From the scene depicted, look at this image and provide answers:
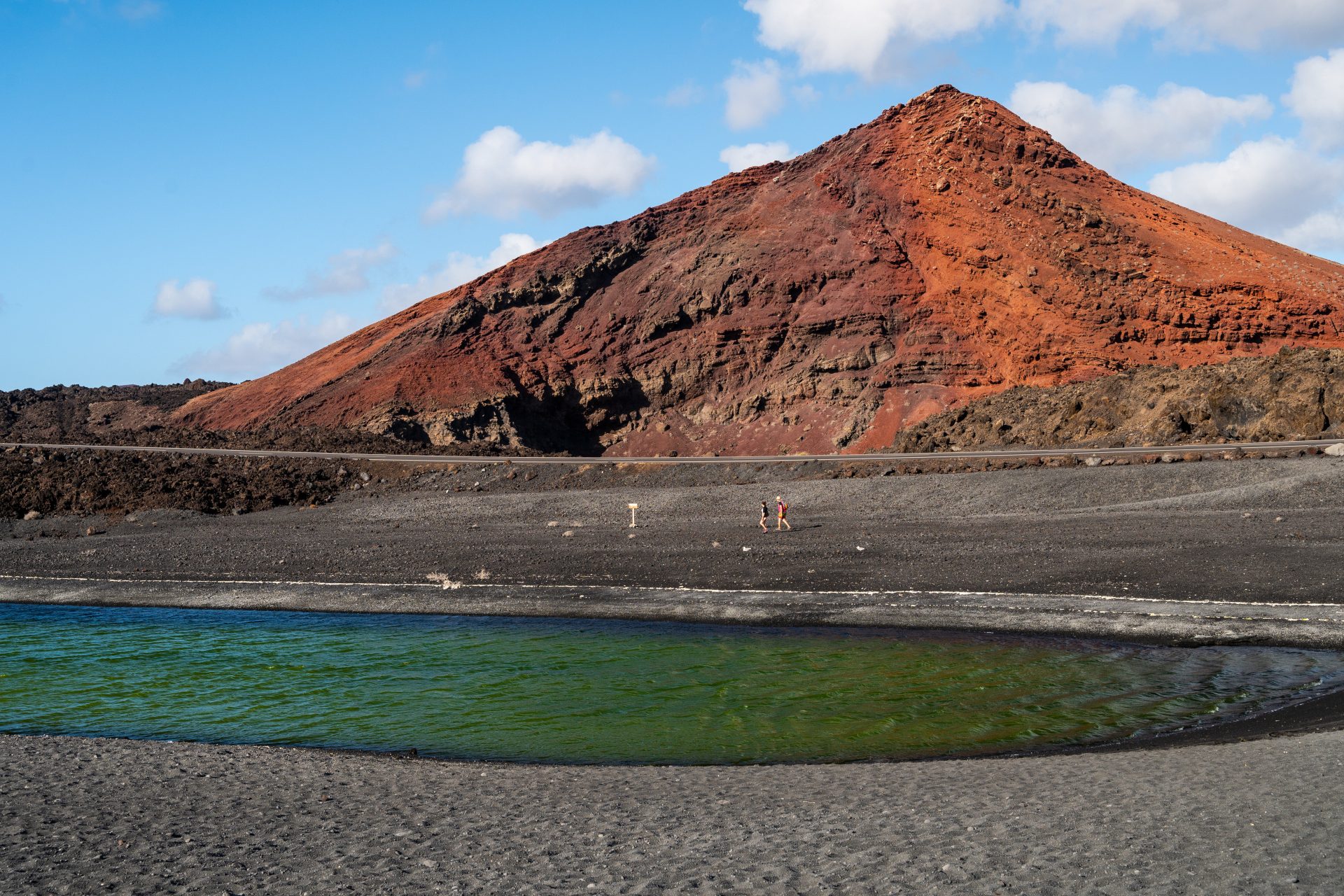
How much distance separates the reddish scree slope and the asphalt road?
7.54 metres

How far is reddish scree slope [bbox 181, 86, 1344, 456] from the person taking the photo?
46094 mm

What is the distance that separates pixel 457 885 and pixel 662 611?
12068 mm

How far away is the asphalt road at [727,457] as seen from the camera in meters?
29.3

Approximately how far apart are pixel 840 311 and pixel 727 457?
44.6 ft

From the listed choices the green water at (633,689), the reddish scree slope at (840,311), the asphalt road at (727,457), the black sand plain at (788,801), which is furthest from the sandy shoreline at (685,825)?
the reddish scree slope at (840,311)

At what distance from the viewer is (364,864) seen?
21.1ft

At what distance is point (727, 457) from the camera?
40.7 m

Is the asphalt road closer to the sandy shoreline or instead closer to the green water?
the green water

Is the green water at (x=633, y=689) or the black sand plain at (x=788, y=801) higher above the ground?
the black sand plain at (x=788, y=801)

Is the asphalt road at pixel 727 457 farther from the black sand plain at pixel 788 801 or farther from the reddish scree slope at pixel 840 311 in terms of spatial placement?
the black sand plain at pixel 788 801

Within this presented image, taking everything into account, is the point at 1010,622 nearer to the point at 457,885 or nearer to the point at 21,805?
the point at 457,885

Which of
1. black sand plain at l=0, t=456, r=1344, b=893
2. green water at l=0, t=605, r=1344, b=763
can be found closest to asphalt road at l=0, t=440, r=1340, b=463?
black sand plain at l=0, t=456, r=1344, b=893

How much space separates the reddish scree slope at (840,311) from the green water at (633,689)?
29835 mm

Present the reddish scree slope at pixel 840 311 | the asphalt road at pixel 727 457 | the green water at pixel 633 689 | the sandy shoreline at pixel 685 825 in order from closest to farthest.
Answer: the sandy shoreline at pixel 685 825, the green water at pixel 633 689, the asphalt road at pixel 727 457, the reddish scree slope at pixel 840 311
